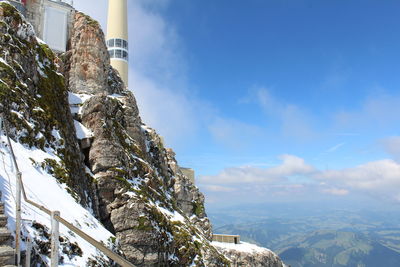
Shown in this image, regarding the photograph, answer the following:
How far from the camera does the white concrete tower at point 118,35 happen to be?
2639 inches

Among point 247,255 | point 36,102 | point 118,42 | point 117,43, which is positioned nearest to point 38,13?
point 36,102

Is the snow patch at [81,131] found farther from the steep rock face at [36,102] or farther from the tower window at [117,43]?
the tower window at [117,43]

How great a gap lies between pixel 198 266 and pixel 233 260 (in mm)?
20340

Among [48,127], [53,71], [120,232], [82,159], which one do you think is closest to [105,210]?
[120,232]

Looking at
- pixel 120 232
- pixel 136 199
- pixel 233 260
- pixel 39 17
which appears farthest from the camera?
pixel 233 260

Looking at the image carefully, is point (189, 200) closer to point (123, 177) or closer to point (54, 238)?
point (123, 177)

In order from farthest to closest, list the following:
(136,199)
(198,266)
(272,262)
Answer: (272,262), (198,266), (136,199)

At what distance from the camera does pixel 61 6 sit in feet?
123

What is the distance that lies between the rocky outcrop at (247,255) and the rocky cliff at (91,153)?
14.5 m

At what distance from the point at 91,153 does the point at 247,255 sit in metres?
29.8

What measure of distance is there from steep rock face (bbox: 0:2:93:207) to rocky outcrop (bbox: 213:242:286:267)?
2875 centimetres

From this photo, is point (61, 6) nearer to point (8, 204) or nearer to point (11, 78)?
point (11, 78)

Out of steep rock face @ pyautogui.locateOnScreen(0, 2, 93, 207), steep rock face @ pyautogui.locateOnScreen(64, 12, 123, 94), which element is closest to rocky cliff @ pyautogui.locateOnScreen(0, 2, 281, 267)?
steep rock face @ pyautogui.locateOnScreen(0, 2, 93, 207)

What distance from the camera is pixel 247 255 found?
44656 millimetres
